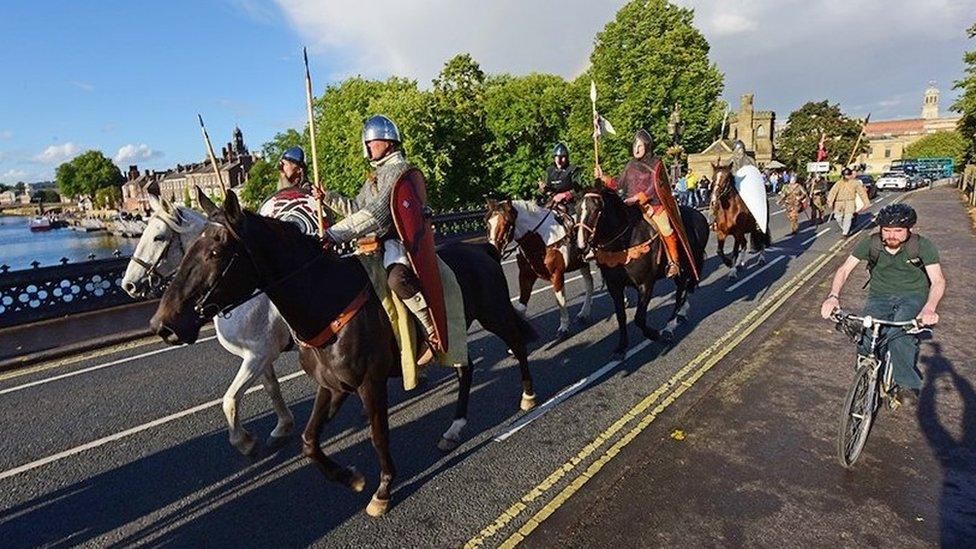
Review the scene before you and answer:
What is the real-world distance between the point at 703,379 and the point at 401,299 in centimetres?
424

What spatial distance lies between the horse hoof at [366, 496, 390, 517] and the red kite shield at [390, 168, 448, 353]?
1.30m

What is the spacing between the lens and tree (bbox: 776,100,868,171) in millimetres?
68438

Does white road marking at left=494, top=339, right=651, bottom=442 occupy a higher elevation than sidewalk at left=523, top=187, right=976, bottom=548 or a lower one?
higher

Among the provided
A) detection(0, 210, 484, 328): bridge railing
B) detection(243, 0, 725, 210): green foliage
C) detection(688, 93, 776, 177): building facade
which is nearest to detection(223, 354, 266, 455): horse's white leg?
detection(0, 210, 484, 328): bridge railing

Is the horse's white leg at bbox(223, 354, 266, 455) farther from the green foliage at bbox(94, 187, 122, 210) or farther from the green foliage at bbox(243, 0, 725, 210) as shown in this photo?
the green foliage at bbox(94, 187, 122, 210)

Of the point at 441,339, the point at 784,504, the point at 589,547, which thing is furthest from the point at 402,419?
the point at 784,504

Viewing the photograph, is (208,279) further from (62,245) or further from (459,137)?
(62,245)

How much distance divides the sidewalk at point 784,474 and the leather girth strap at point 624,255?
1917 millimetres

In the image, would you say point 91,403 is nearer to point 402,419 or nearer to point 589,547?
point 402,419

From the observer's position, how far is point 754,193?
12578 millimetres

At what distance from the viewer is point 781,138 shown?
75438 millimetres

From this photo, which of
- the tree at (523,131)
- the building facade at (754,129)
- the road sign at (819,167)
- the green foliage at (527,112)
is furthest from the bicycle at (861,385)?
the building facade at (754,129)

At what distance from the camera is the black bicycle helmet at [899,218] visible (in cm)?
439

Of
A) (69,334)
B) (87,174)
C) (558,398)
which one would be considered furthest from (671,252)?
(87,174)
